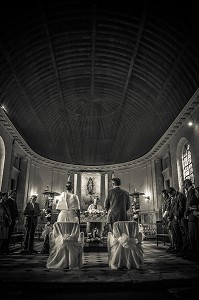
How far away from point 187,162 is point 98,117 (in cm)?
713

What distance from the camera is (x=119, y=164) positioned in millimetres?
19156

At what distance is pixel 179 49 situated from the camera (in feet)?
27.3

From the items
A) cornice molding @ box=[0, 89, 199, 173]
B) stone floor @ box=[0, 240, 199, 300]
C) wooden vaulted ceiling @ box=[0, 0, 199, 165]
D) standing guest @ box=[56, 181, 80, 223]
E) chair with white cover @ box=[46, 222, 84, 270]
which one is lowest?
stone floor @ box=[0, 240, 199, 300]

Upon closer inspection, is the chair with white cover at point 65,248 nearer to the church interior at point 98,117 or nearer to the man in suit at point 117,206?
the church interior at point 98,117

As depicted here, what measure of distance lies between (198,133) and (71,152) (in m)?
11.6

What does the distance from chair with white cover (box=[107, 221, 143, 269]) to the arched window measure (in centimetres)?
728

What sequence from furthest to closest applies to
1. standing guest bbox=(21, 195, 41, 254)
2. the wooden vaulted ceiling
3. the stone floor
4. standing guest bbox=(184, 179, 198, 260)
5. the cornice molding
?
the cornice molding < the wooden vaulted ceiling < standing guest bbox=(21, 195, 41, 254) < standing guest bbox=(184, 179, 198, 260) < the stone floor

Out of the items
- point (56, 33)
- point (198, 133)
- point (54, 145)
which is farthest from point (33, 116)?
point (198, 133)

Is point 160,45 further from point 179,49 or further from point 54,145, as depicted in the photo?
point 54,145

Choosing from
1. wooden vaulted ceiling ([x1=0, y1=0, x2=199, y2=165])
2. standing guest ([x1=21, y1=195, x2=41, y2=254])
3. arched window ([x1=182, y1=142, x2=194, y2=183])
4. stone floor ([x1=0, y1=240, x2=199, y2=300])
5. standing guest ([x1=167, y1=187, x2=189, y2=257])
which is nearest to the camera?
stone floor ([x1=0, y1=240, x2=199, y2=300])

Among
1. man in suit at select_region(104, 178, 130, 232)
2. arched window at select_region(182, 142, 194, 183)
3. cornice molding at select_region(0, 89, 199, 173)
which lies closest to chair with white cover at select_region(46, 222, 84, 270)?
man in suit at select_region(104, 178, 130, 232)

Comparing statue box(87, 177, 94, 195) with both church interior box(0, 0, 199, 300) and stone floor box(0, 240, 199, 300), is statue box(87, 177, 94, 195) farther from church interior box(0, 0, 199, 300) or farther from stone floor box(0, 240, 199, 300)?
stone floor box(0, 240, 199, 300)

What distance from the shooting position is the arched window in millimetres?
11055

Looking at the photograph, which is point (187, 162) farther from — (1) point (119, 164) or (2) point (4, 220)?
(2) point (4, 220)
